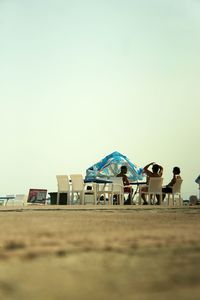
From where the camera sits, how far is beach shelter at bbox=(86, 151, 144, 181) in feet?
49.2

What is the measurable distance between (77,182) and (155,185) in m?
1.98

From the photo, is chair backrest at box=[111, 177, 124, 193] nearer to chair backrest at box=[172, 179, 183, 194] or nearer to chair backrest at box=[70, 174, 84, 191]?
chair backrest at box=[70, 174, 84, 191]

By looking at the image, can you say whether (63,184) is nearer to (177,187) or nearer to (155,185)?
(155,185)

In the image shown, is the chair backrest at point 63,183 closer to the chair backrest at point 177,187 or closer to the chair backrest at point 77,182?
the chair backrest at point 77,182

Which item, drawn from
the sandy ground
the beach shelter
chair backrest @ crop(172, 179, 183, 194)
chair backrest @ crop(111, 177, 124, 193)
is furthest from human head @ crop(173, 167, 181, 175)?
the sandy ground

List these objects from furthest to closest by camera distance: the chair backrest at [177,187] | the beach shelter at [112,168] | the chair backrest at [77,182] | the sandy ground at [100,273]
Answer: the beach shelter at [112,168] → the chair backrest at [177,187] → the chair backrest at [77,182] → the sandy ground at [100,273]

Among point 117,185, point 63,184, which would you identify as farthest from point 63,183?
point 117,185

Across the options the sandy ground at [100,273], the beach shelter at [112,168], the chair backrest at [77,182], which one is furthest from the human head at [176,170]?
the sandy ground at [100,273]

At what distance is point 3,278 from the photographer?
2.44 feet

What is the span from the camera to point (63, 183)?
464 inches

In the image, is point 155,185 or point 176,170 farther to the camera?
point 176,170

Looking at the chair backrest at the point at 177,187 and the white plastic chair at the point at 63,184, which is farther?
the chair backrest at the point at 177,187

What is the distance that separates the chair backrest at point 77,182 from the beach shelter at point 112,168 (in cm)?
315

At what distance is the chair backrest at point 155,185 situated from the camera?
11398mm
